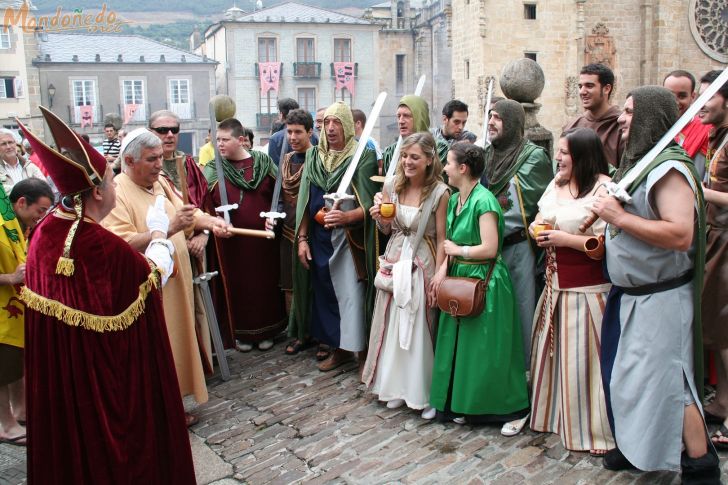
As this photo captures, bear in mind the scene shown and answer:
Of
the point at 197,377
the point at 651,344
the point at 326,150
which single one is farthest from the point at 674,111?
the point at 197,377

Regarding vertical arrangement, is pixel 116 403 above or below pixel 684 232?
below

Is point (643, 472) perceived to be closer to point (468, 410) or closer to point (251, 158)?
point (468, 410)

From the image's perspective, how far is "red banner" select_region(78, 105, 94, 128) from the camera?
34875 mm

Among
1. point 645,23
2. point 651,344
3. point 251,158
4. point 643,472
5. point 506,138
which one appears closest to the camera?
point 651,344

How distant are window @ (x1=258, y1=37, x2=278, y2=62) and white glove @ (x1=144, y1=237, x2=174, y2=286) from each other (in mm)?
38954

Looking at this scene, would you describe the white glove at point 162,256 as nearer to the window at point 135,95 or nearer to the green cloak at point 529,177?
the green cloak at point 529,177

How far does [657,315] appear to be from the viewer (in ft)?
10.5

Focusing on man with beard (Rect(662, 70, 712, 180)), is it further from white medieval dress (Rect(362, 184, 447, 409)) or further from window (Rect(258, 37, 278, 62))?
window (Rect(258, 37, 278, 62))

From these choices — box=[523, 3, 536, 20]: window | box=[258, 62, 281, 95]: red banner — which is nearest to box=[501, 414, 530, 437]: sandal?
box=[523, 3, 536, 20]: window

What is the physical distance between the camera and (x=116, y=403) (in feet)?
9.98

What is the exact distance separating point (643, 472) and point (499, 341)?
1.04 metres

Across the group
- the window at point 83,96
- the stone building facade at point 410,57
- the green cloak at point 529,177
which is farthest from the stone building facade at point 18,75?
the green cloak at point 529,177

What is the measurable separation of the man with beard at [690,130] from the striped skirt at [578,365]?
104cm

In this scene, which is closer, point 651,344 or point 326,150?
point 651,344
